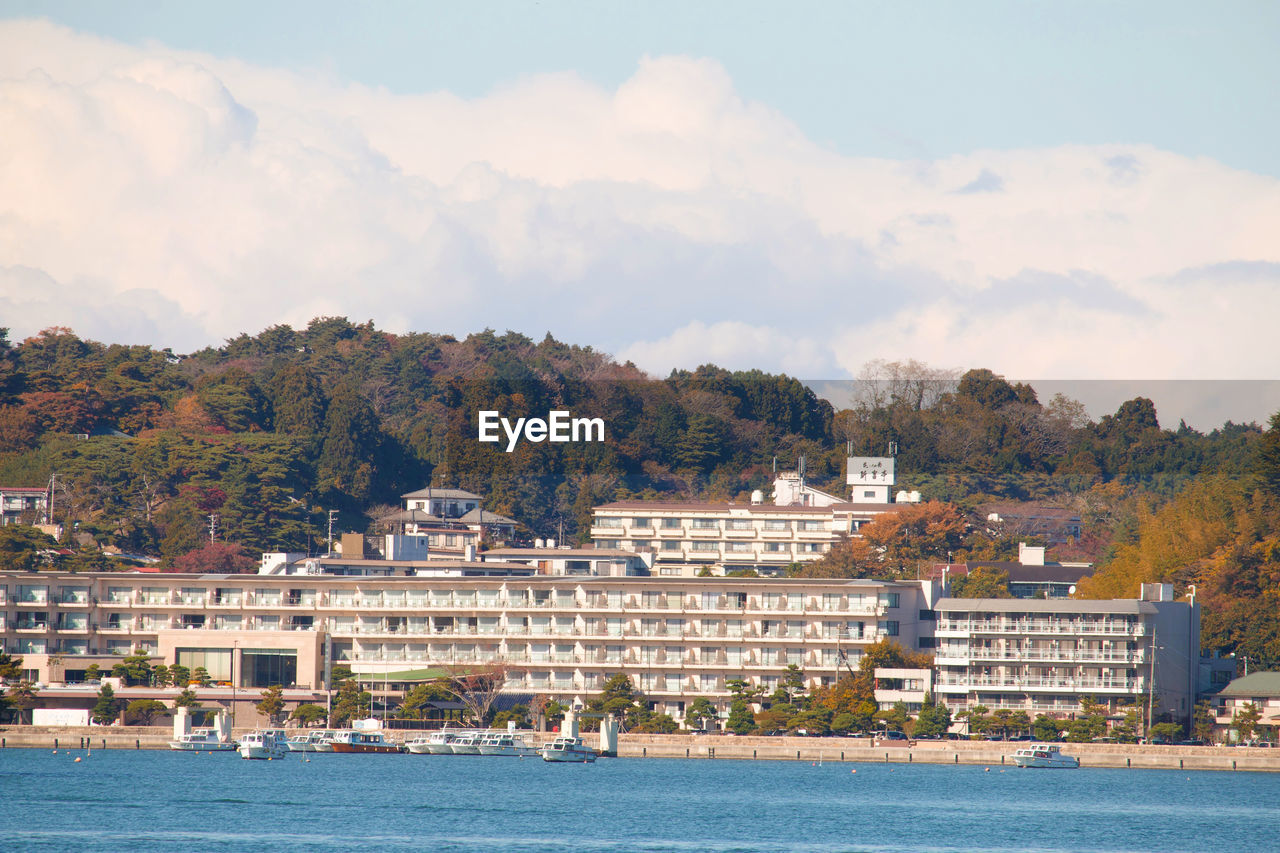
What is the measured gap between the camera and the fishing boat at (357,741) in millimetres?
75500

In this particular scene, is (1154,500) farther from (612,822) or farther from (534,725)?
(612,822)

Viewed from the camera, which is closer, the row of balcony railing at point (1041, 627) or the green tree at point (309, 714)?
the green tree at point (309, 714)

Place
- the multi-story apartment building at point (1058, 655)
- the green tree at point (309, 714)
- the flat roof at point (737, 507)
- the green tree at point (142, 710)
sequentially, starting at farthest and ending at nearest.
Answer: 1. the flat roof at point (737, 507)
2. the multi-story apartment building at point (1058, 655)
3. the green tree at point (309, 714)
4. the green tree at point (142, 710)

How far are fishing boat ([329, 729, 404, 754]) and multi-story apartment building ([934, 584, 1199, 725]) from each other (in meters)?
24.7

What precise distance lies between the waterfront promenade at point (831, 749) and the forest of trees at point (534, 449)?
23798mm

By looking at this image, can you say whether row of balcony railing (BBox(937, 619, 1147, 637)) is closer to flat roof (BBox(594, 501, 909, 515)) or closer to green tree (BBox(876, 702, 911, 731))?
green tree (BBox(876, 702, 911, 731))

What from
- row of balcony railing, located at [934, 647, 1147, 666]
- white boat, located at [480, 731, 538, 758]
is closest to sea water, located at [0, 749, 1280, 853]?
white boat, located at [480, 731, 538, 758]

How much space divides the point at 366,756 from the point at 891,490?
189 feet

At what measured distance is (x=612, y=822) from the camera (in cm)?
5609

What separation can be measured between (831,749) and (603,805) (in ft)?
57.9

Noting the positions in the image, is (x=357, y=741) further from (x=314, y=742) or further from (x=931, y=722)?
(x=931, y=722)

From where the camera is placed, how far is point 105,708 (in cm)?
7681

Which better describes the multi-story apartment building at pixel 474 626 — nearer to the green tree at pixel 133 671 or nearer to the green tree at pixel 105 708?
the green tree at pixel 133 671

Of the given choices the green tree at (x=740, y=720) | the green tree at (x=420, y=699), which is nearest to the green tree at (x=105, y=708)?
the green tree at (x=420, y=699)
